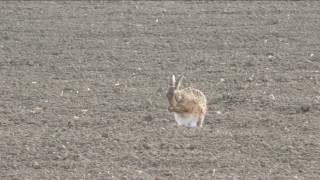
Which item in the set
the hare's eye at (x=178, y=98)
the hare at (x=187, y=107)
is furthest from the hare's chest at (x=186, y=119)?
the hare's eye at (x=178, y=98)

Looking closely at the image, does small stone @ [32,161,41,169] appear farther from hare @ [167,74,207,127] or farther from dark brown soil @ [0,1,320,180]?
hare @ [167,74,207,127]

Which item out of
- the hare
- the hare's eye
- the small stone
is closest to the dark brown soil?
the small stone

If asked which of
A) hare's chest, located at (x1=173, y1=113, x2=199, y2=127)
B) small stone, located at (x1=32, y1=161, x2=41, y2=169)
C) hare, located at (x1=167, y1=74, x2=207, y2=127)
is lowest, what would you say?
small stone, located at (x1=32, y1=161, x2=41, y2=169)

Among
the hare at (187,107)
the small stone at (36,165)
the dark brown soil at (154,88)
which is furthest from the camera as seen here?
the hare at (187,107)

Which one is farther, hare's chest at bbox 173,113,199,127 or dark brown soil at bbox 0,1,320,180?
A: hare's chest at bbox 173,113,199,127

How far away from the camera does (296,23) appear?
15875 mm

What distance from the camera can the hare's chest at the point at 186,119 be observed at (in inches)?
399

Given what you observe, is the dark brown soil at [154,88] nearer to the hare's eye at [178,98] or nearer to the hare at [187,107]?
the hare at [187,107]

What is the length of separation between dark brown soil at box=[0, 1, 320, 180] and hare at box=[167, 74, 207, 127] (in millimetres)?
124

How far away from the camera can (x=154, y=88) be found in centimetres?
1189

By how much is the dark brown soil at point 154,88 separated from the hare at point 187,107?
124 millimetres

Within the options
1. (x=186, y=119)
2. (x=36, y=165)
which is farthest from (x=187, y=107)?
(x=36, y=165)

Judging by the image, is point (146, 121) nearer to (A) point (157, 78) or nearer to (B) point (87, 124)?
(B) point (87, 124)

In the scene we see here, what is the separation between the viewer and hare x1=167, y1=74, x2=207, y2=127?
33.1 ft
